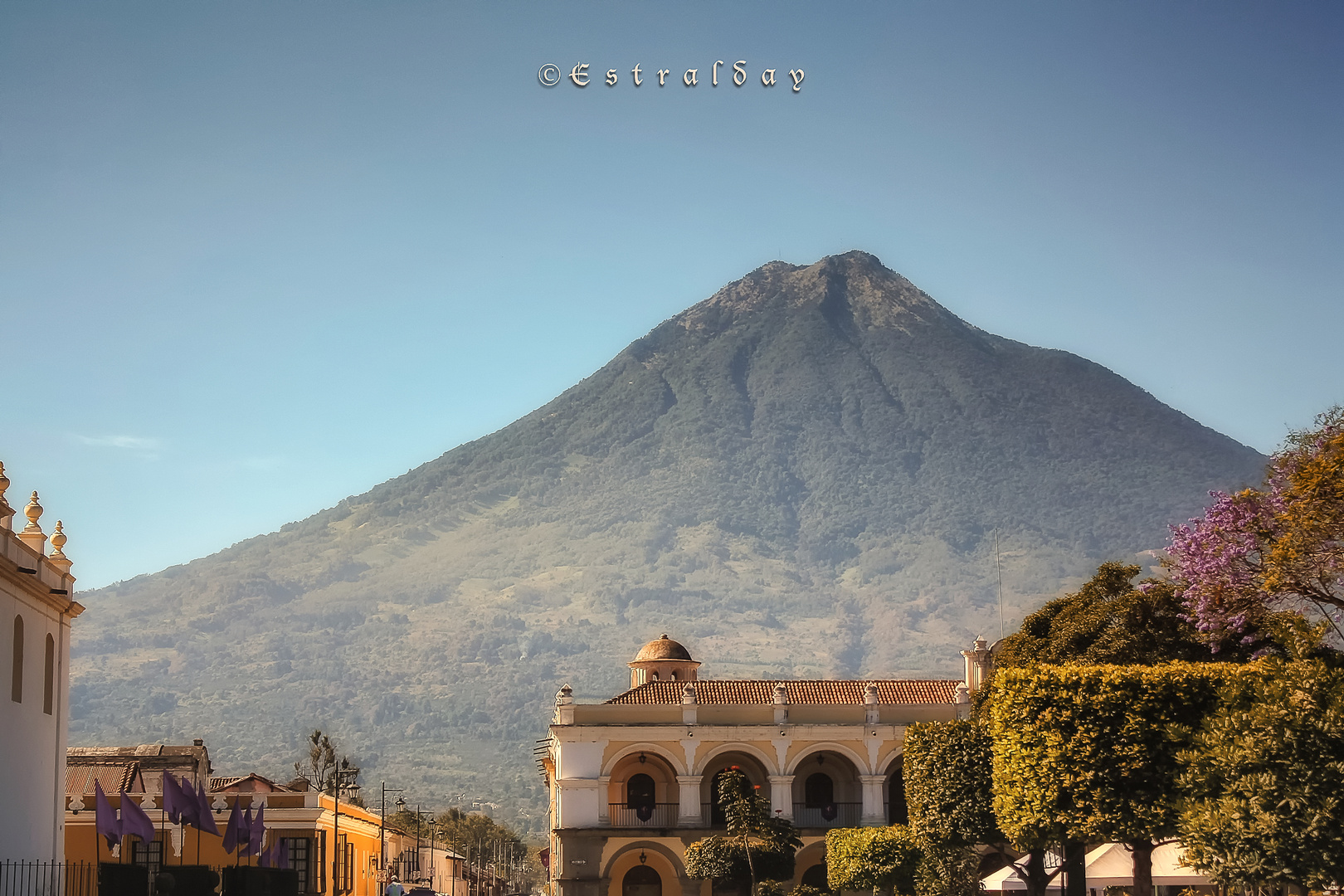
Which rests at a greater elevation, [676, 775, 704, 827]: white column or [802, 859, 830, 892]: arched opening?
[676, 775, 704, 827]: white column

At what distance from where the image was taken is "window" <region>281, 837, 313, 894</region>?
161 feet

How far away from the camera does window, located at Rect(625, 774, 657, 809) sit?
6088 cm

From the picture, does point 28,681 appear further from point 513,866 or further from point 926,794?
point 513,866

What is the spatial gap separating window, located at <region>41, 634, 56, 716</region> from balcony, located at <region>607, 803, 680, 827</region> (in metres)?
31.9

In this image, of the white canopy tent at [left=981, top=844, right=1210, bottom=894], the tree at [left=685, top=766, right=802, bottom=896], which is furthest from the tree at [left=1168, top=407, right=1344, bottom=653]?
the tree at [left=685, top=766, right=802, bottom=896]

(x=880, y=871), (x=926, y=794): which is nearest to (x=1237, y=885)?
(x=926, y=794)

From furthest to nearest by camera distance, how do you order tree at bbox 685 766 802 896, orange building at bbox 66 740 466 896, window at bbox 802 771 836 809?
window at bbox 802 771 836 809 < tree at bbox 685 766 802 896 < orange building at bbox 66 740 466 896

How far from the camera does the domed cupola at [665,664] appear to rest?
70812 mm

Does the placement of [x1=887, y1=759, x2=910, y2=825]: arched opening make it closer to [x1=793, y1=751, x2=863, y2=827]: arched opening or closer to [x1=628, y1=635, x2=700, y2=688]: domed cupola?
[x1=793, y1=751, x2=863, y2=827]: arched opening

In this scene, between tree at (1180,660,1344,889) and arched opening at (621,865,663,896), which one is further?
arched opening at (621,865,663,896)

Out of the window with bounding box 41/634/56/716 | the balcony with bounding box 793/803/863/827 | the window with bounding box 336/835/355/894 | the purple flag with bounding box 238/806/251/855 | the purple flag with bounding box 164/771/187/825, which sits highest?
the window with bounding box 41/634/56/716

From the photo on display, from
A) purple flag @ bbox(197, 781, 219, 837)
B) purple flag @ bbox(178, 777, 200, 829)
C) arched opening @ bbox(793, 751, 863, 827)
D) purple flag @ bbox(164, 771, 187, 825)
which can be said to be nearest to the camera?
purple flag @ bbox(164, 771, 187, 825)

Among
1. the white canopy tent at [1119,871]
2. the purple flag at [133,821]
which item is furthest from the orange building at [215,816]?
the white canopy tent at [1119,871]

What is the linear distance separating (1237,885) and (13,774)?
778 inches
